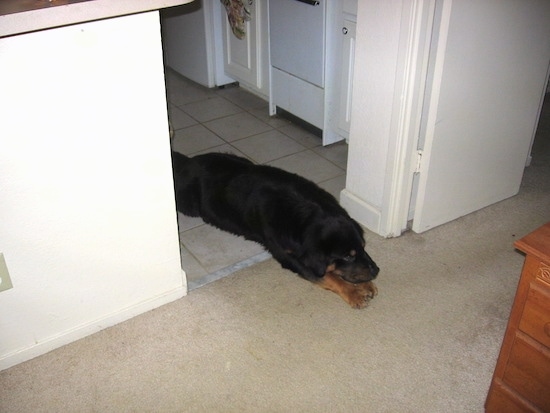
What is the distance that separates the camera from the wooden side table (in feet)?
4.35

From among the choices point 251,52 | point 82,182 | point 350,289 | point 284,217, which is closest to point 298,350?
point 350,289

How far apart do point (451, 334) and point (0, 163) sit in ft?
4.75

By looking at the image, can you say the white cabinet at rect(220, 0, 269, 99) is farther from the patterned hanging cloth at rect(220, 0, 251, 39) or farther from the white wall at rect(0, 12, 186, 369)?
the white wall at rect(0, 12, 186, 369)

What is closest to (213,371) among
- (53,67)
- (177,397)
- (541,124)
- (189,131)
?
(177,397)

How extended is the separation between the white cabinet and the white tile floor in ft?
0.39

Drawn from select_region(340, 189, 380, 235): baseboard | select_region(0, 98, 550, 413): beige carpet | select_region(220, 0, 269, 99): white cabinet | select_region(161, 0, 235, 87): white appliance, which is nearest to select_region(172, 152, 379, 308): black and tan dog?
select_region(0, 98, 550, 413): beige carpet

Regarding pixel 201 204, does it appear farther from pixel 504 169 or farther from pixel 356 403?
pixel 504 169

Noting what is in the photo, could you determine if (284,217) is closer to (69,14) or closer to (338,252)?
(338,252)

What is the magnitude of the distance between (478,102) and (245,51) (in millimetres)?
1700

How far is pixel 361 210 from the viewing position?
2438 millimetres

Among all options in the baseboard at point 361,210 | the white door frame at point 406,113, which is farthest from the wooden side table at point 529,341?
the baseboard at point 361,210

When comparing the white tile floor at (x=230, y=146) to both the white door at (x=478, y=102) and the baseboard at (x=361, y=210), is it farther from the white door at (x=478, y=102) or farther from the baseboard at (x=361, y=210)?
the white door at (x=478, y=102)

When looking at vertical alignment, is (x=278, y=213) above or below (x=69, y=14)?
below

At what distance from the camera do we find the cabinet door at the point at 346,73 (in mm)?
2688
